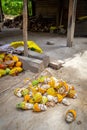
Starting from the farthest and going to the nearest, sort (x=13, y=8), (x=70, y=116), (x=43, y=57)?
(x=13, y=8), (x=43, y=57), (x=70, y=116)

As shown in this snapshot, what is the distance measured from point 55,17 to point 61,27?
1.85m

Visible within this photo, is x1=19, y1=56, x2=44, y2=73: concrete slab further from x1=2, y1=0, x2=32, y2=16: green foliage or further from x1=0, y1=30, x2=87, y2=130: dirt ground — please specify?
x1=2, y1=0, x2=32, y2=16: green foliage

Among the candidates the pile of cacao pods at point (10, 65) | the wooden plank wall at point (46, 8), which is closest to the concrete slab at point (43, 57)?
the pile of cacao pods at point (10, 65)

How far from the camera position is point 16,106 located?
378 cm

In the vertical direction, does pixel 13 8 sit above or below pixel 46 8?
above

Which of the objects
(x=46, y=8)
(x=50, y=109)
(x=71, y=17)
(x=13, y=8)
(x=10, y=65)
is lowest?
(x=50, y=109)

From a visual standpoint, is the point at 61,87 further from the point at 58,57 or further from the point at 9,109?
the point at 58,57

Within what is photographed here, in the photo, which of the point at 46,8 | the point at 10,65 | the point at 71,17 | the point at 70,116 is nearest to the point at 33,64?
the point at 10,65

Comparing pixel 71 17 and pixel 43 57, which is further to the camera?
pixel 71 17

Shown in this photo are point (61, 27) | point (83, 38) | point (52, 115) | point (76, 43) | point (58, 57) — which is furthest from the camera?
point (61, 27)

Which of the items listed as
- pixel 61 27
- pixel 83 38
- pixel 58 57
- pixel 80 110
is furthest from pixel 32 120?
pixel 61 27

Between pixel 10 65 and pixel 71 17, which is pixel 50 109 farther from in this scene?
Answer: pixel 71 17

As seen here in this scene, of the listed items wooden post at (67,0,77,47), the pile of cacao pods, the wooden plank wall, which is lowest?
the pile of cacao pods

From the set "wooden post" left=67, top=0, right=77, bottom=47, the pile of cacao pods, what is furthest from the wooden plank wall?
the pile of cacao pods
